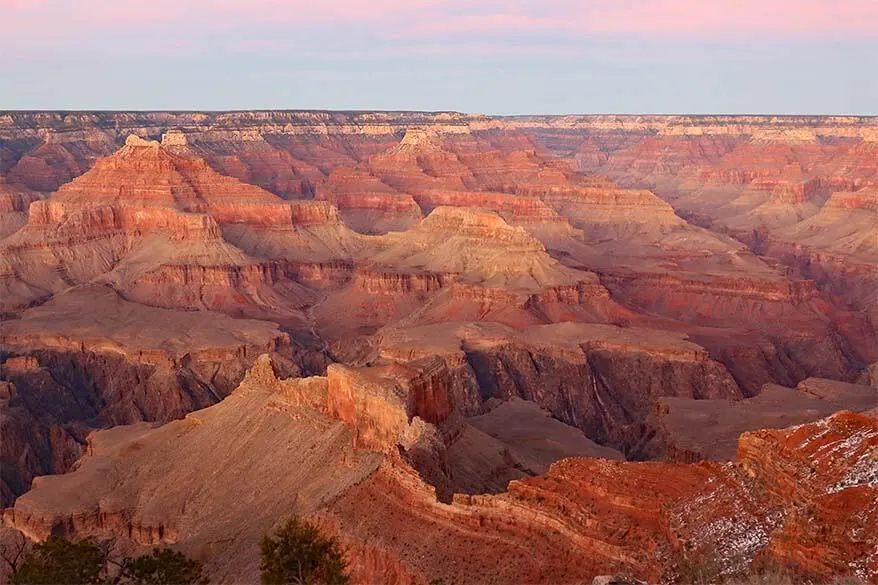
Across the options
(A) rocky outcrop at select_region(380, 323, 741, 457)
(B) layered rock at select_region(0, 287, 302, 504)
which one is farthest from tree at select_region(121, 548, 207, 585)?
(A) rocky outcrop at select_region(380, 323, 741, 457)

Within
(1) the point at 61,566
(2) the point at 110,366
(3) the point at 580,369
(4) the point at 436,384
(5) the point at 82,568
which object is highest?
(1) the point at 61,566

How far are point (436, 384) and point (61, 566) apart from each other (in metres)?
23.9

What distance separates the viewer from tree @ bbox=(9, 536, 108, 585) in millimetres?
34469

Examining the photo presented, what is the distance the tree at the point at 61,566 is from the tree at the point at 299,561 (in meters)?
6.40

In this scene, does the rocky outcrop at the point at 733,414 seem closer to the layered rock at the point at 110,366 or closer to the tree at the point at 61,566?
the tree at the point at 61,566

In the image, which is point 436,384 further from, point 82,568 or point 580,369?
point 580,369

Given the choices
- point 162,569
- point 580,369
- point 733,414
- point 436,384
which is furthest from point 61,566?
point 580,369

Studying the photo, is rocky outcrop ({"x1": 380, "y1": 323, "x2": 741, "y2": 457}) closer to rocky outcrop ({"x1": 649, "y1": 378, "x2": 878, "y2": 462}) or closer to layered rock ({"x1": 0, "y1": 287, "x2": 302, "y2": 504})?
rocky outcrop ({"x1": 649, "y1": 378, "x2": 878, "y2": 462})

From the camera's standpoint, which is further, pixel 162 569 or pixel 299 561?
pixel 162 569

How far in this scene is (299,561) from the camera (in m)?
34.7

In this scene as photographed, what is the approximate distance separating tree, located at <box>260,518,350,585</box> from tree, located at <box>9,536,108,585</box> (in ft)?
21.0

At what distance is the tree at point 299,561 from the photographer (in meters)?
34.3

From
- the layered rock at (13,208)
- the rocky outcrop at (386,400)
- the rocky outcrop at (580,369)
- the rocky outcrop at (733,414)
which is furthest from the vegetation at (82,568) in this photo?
the layered rock at (13,208)

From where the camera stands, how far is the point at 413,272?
454 feet
